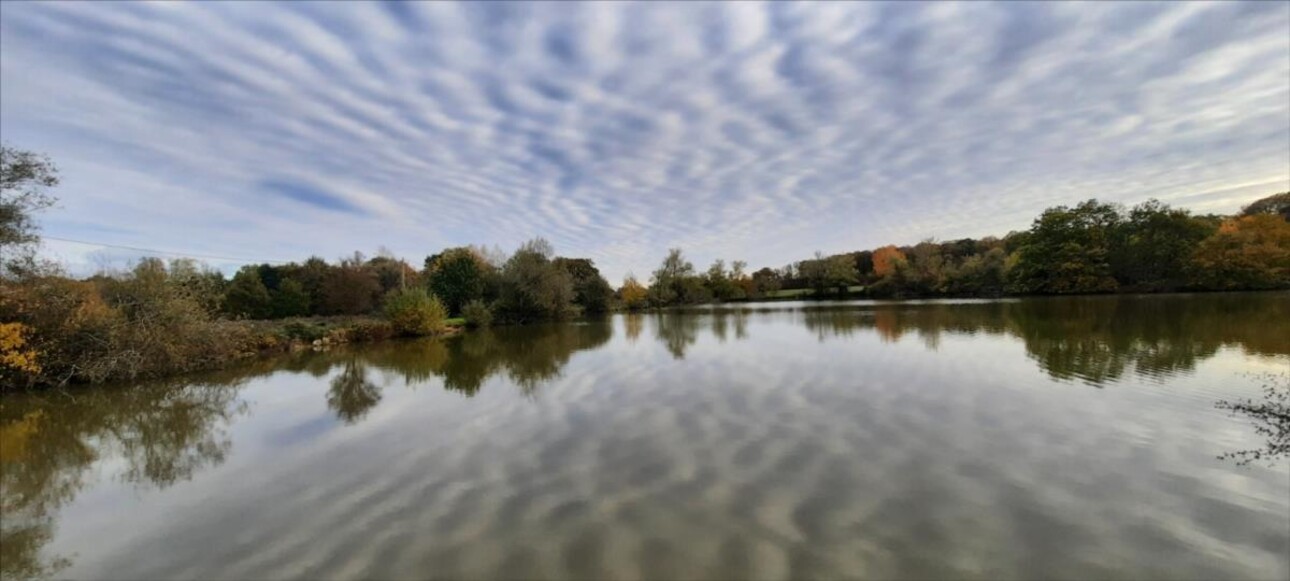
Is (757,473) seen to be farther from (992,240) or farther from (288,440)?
(992,240)

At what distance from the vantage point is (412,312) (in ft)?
80.3

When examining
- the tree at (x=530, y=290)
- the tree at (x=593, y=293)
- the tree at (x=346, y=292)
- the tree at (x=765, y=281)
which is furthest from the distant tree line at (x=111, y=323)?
the tree at (x=765, y=281)

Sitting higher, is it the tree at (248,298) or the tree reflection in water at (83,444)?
the tree at (248,298)

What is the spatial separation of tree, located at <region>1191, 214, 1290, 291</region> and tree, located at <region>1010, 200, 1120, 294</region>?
482 cm

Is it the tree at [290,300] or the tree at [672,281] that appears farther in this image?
the tree at [672,281]

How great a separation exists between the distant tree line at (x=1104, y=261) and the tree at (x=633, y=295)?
0.44 ft

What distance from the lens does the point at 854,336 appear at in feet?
52.1

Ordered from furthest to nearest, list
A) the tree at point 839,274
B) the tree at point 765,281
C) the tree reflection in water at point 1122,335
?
the tree at point 765,281 → the tree at point 839,274 → the tree reflection in water at point 1122,335

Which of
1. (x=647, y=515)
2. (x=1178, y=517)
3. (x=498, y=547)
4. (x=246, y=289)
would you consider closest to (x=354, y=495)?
(x=498, y=547)

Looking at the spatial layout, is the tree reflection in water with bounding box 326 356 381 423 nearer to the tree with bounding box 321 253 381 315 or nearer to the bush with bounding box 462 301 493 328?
the bush with bounding box 462 301 493 328

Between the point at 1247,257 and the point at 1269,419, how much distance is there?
124 ft

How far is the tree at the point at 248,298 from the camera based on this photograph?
101ft

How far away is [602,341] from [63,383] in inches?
547

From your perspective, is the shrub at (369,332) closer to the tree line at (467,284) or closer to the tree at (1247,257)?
the tree line at (467,284)
